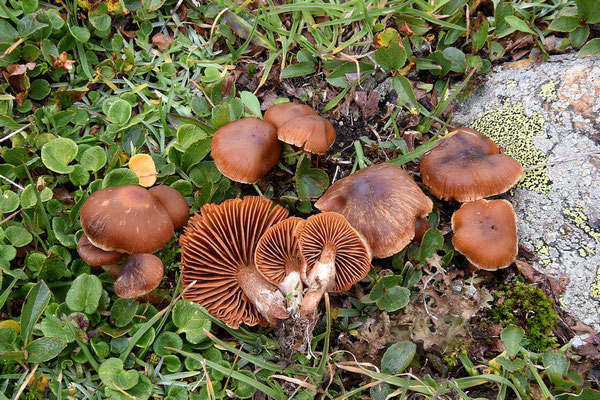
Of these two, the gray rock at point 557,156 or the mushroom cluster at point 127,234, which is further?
the gray rock at point 557,156

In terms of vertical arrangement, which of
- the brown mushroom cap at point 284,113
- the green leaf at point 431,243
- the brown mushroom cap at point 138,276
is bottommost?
the green leaf at point 431,243

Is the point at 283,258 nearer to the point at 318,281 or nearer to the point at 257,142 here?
the point at 318,281

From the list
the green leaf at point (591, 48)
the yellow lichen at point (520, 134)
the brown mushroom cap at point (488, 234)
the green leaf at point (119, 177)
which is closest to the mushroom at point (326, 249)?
the brown mushroom cap at point (488, 234)

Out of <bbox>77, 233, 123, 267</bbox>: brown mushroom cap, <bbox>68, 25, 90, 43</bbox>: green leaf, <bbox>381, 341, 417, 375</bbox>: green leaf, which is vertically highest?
<bbox>68, 25, 90, 43</bbox>: green leaf

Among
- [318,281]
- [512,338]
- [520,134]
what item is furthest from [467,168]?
[318,281]

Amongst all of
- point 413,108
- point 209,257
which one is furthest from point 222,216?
point 413,108

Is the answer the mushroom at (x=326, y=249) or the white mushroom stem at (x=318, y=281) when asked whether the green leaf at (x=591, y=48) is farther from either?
the white mushroom stem at (x=318, y=281)

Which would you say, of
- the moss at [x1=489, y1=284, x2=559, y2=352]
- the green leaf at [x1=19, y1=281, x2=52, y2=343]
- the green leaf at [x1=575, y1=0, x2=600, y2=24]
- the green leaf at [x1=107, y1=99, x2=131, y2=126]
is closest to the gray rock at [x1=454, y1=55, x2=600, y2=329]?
the moss at [x1=489, y1=284, x2=559, y2=352]

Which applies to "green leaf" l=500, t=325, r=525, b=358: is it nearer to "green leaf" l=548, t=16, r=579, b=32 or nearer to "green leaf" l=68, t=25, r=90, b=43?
"green leaf" l=548, t=16, r=579, b=32
